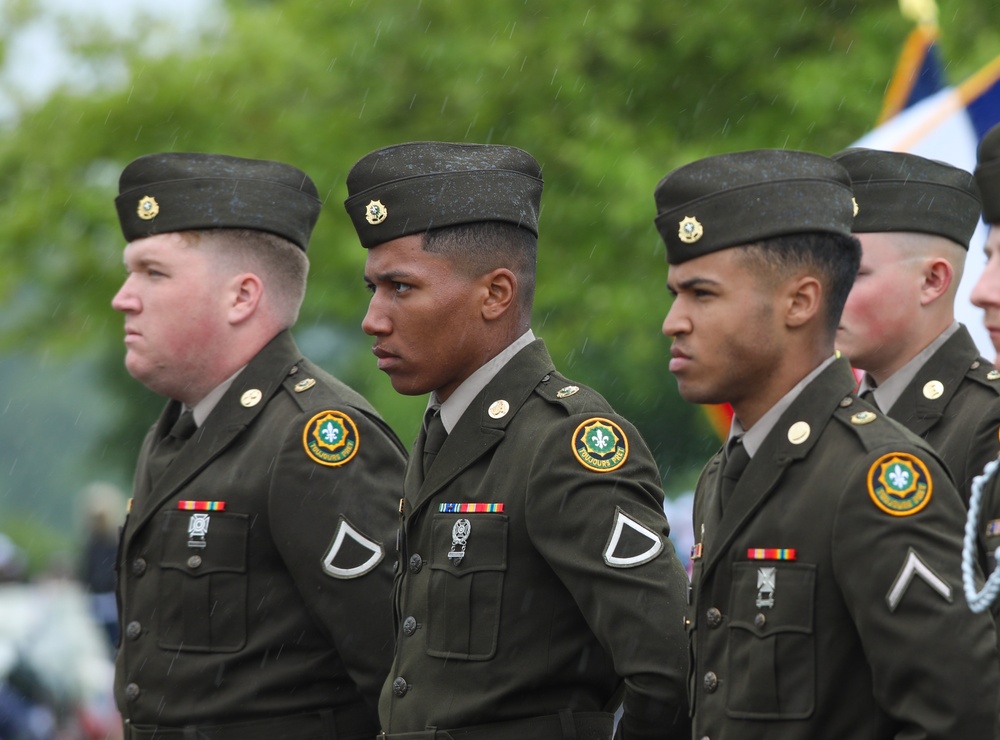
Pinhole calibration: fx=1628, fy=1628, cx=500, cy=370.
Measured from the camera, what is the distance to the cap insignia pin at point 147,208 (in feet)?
16.8

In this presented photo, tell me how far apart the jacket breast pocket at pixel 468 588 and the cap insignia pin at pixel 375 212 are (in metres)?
0.84

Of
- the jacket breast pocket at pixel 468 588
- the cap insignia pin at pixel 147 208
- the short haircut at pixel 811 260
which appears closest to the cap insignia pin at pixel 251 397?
the cap insignia pin at pixel 147 208

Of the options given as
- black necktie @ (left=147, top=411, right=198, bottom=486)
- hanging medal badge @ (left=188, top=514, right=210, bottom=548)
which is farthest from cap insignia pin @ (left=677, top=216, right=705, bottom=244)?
black necktie @ (left=147, top=411, right=198, bottom=486)

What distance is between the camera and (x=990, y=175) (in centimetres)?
425

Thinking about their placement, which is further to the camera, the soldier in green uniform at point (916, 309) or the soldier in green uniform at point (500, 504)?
the soldier in green uniform at point (916, 309)

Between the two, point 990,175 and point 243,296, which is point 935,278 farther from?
point 243,296

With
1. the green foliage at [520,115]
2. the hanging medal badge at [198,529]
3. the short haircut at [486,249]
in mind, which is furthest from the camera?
the green foliage at [520,115]

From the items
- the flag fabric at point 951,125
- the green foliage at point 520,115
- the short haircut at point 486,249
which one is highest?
the green foliage at point 520,115

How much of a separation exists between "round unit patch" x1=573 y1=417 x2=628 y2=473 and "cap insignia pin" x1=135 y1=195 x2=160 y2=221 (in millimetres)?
1814

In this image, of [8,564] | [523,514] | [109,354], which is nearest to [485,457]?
[523,514]

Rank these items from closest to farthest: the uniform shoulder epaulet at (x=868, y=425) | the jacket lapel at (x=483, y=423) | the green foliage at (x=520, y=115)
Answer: the uniform shoulder epaulet at (x=868, y=425) → the jacket lapel at (x=483, y=423) → the green foliage at (x=520, y=115)

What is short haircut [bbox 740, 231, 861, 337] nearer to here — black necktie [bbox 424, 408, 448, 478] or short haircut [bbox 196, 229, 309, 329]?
black necktie [bbox 424, 408, 448, 478]

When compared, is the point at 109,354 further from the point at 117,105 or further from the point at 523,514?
the point at 523,514

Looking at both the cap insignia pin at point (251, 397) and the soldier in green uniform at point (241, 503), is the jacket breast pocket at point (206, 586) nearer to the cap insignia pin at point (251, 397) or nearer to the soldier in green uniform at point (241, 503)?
the soldier in green uniform at point (241, 503)
